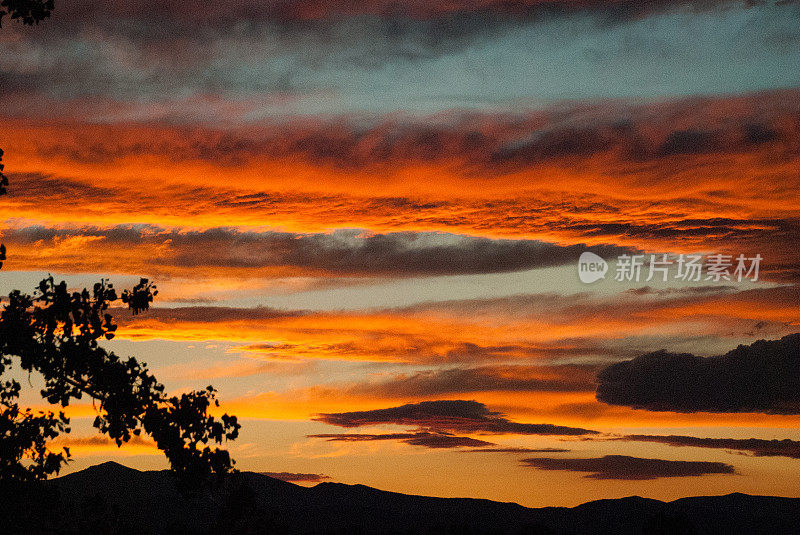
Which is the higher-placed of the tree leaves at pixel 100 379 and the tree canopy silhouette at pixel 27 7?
the tree canopy silhouette at pixel 27 7

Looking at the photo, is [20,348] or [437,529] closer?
[20,348]

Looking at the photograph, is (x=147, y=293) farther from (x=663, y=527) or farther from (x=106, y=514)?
(x=663, y=527)

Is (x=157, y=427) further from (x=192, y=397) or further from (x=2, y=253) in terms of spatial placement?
(x=2, y=253)

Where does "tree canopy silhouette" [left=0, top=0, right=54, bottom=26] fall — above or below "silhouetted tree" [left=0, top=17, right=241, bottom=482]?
above

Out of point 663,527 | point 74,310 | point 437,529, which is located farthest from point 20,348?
point 663,527

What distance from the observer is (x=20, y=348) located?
66.5 feet

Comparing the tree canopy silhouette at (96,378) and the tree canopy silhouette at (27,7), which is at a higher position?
the tree canopy silhouette at (27,7)

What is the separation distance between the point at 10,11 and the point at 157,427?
9.85 meters

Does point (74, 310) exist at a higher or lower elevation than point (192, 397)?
higher

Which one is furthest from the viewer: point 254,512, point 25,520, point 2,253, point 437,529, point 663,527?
point 663,527

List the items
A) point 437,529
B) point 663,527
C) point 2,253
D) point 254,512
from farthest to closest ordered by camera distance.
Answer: point 663,527 < point 437,529 < point 254,512 < point 2,253

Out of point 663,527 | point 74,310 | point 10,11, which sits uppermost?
point 10,11

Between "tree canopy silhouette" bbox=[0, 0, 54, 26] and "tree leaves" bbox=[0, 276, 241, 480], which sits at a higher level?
"tree canopy silhouette" bbox=[0, 0, 54, 26]

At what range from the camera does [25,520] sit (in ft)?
69.9
